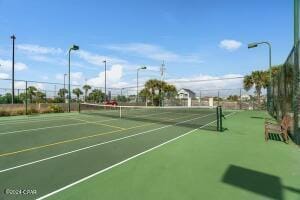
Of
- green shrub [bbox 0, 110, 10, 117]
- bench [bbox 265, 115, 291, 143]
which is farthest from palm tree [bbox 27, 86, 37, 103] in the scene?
bench [bbox 265, 115, 291, 143]

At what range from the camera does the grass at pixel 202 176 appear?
232 inches

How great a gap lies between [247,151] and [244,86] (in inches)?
1693

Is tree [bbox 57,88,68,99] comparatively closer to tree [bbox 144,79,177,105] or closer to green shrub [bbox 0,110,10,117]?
green shrub [bbox 0,110,10,117]

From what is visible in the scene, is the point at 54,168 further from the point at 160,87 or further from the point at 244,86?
the point at 160,87

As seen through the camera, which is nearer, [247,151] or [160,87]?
[247,151]

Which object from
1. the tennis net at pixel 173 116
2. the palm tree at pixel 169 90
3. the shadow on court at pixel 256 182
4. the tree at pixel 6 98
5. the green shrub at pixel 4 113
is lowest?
the shadow on court at pixel 256 182

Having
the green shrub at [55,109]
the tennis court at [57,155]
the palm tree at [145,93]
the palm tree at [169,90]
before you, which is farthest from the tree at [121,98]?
the tennis court at [57,155]

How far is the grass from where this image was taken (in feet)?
19.3

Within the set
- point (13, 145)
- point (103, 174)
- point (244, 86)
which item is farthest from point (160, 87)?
point (103, 174)

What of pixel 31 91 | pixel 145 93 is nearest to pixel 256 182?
pixel 31 91

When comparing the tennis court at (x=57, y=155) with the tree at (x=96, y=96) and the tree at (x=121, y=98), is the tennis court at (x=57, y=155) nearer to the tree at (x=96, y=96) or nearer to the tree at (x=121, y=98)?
the tree at (x=96, y=96)

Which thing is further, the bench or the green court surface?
the bench

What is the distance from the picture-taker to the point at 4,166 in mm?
8266

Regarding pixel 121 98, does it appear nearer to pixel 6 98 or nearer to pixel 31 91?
pixel 31 91
